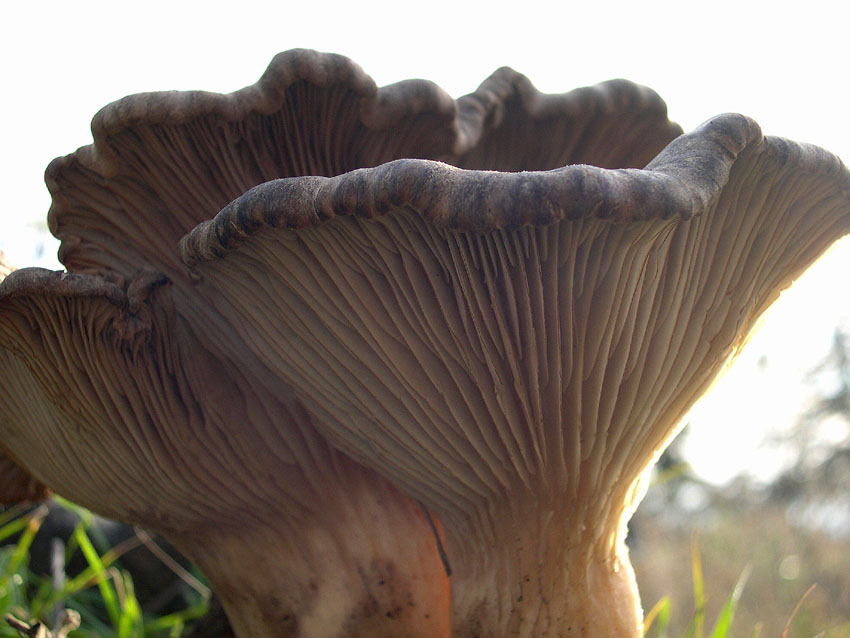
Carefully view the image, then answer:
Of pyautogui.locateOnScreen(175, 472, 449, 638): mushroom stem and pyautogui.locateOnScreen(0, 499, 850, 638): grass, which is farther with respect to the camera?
pyautogui.locateOnScreen(0, 499, 850, 638): grass

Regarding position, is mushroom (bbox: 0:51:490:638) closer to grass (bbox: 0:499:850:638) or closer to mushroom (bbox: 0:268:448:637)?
mushroom (bbox: 0:268:448:637)

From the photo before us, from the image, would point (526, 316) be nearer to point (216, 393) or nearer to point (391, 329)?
point (391, 329)

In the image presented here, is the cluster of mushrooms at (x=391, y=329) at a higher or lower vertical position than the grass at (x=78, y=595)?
higher

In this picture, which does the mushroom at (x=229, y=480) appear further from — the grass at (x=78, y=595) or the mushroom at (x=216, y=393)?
the grass at (x=78, y=595)

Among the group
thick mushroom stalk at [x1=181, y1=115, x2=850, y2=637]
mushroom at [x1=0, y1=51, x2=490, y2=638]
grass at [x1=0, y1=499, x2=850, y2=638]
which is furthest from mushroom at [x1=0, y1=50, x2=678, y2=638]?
grass at [x1=0, y1=499, x2=850, y2=638]

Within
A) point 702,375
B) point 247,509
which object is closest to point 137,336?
point 247,509

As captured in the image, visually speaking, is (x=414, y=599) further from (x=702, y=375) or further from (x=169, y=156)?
(x=169, y=156)

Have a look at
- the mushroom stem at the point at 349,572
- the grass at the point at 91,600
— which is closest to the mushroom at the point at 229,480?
the mushroom stem at the point at 349,572
